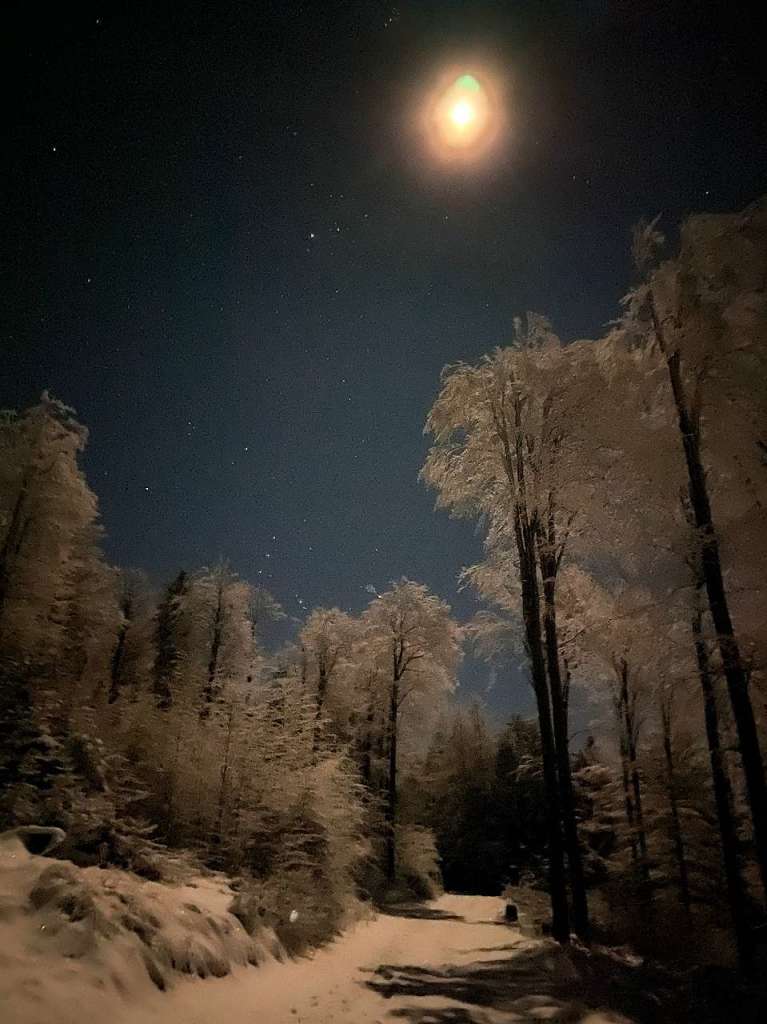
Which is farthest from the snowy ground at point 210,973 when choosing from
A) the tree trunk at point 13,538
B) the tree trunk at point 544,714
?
the tree trunk at point 13,538

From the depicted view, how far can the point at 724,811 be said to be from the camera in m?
10.8

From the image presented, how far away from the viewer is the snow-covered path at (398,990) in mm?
5137

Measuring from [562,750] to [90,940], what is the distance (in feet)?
28.8

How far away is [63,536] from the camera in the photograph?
16.0 m

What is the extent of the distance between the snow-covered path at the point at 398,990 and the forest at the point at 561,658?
0.93 metres

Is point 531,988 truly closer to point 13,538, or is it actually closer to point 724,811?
point 724,811

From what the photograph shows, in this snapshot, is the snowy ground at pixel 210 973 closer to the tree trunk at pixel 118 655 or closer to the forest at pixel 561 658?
the forest at pixel 561 658

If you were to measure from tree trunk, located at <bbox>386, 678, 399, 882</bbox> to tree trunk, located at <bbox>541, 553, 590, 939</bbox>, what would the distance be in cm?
997

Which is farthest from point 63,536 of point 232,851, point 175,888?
point 175,888

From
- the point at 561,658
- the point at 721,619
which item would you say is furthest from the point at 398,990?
the point at 561,658

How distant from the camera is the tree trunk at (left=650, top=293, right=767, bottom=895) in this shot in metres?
6.14

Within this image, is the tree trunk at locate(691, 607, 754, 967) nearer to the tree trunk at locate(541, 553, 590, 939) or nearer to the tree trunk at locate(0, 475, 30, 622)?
the tree trunk at locate(541, 553, 590, 939)

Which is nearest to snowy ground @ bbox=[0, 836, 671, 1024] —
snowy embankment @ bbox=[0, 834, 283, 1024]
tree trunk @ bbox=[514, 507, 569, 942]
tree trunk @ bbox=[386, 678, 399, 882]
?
snowy embankment @ bbox=[0, 834, 283, 1024]

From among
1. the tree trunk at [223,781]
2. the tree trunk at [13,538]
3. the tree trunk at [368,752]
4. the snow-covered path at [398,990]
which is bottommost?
the snow-covered path at [398,990]
